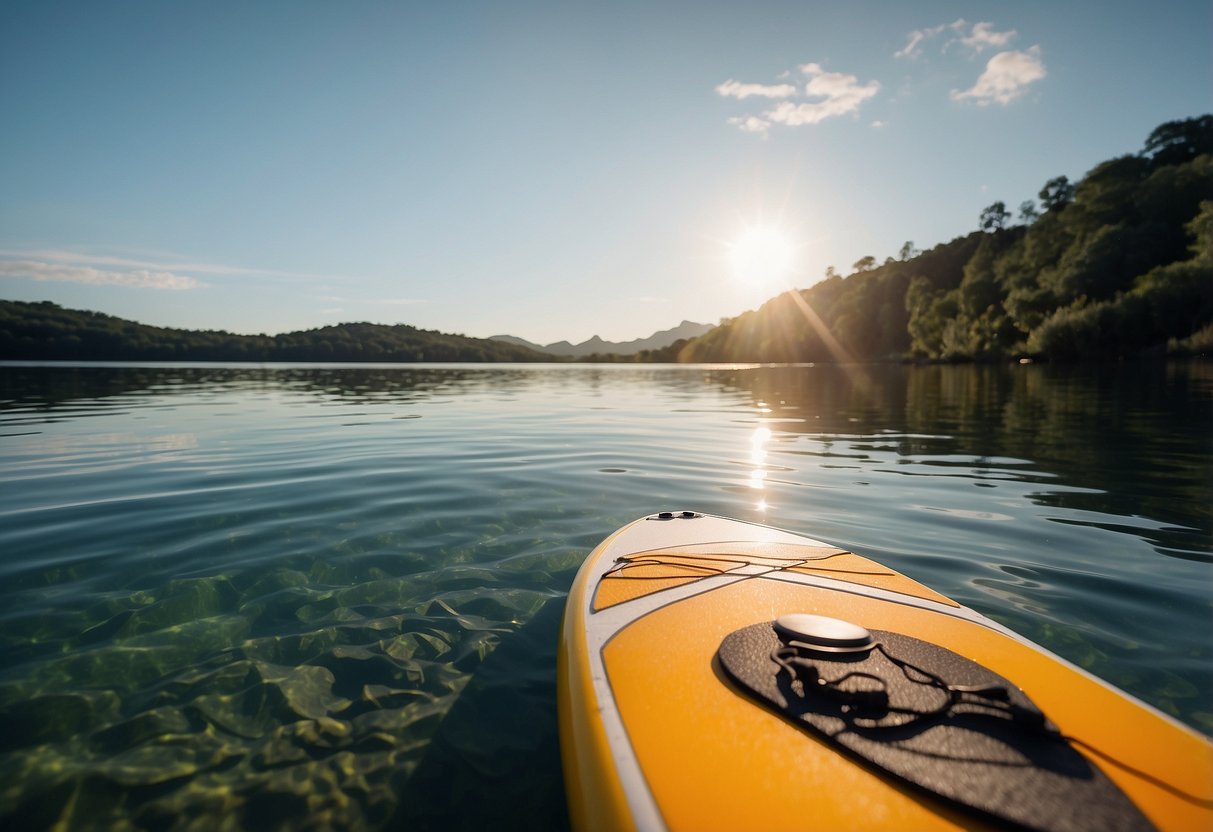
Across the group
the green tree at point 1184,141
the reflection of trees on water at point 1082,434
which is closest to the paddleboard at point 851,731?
the reflection of trees on water at point 1082,434

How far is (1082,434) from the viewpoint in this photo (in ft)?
37.8

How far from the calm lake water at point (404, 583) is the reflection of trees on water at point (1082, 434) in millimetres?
97

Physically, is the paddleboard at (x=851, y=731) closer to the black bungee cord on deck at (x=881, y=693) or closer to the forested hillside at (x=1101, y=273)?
the black bungee cord on deck at (x=881, y=693)

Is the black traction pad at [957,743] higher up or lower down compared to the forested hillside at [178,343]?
lower down

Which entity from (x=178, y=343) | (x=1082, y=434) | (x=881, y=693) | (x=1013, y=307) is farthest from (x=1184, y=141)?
(x=178, y=343)

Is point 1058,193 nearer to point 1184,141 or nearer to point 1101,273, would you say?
point 1184,141

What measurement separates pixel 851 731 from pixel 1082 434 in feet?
43.7

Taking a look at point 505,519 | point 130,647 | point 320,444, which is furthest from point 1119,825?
point 320,444

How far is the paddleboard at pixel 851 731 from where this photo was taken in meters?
1.62

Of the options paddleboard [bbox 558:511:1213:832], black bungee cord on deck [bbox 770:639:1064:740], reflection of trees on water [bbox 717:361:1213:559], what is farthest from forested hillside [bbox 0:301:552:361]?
black bungee cord on deck [bbox 770:639:1064:740]

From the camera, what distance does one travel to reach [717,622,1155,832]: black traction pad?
1564mm

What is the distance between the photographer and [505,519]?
6246 mm

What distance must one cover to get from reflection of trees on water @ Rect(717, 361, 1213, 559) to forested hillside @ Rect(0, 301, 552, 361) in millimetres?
104975

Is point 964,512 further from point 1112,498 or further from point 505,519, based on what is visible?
point 505,519
